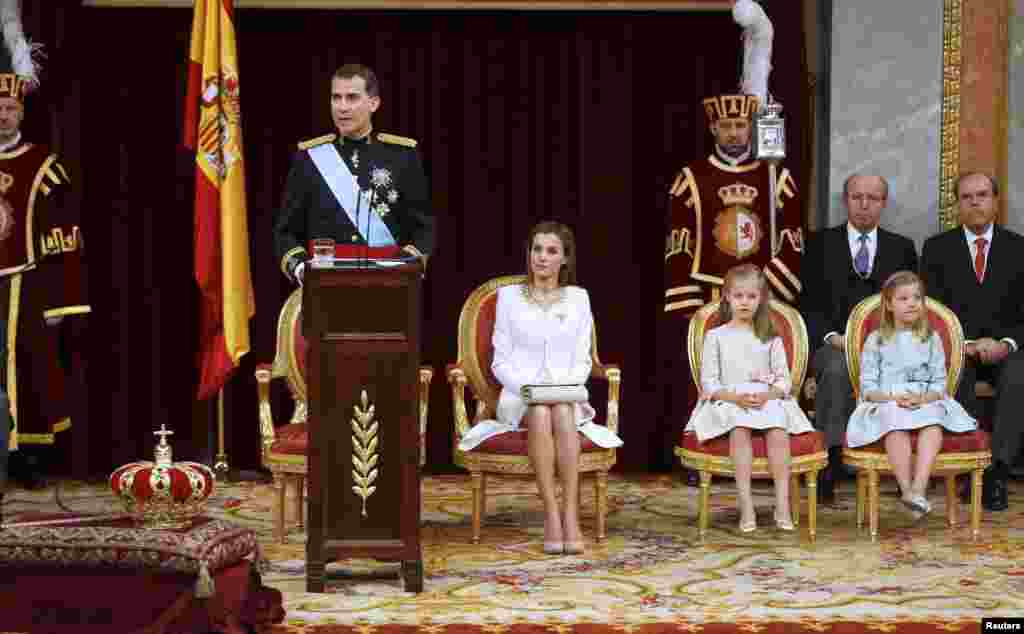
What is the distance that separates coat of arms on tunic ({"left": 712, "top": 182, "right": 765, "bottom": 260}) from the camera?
24.6 feet

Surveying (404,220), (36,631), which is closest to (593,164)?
(404,220)

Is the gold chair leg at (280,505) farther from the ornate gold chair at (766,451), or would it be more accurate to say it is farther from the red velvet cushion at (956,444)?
the red velvet cushion at (956,444)

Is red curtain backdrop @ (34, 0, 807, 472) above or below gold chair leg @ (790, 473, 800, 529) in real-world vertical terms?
above

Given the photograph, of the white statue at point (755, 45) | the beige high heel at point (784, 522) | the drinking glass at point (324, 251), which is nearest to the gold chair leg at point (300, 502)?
the drinking glass at point (324, 251)

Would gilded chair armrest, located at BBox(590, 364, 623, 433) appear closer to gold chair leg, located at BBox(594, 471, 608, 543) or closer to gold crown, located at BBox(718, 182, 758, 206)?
gold chair leg, located at BBox(594, 471, 608, 543)

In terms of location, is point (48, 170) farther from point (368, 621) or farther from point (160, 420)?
point (368, 621)

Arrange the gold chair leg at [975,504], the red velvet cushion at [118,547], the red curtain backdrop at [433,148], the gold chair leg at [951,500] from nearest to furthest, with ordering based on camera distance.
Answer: the red velvet cushion at [118,547] < the gold chair leg at [975,504] < the gold chair leg at [951,500] < the red curtain backdrop at [433,148]

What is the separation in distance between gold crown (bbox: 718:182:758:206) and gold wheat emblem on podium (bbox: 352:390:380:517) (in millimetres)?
2712

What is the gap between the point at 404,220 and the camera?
6371 mm

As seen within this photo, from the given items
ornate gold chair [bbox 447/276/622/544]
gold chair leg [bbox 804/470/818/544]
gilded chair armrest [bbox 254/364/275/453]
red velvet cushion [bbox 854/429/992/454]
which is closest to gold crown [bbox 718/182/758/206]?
ornate gold chair [bbox 447/276/622/544]

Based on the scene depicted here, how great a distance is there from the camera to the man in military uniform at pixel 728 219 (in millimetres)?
7473

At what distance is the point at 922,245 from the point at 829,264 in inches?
23.2

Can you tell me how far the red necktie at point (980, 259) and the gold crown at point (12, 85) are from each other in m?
4.37

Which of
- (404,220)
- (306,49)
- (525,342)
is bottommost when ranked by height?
(525,342)
